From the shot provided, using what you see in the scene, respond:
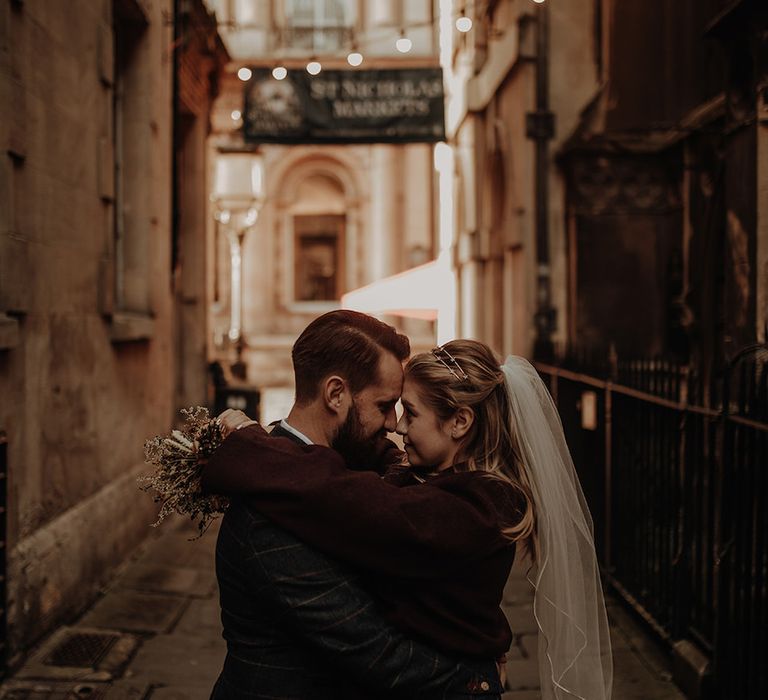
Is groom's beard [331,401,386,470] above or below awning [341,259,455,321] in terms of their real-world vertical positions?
below

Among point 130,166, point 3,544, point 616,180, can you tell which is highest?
point 616,180

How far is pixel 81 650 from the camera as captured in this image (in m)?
5.55

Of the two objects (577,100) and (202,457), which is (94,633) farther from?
(577,100)

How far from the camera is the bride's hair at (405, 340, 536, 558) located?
7.87 ft

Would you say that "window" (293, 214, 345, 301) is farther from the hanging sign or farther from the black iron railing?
the black iron railing

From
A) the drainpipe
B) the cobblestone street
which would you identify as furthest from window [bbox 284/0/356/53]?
the cobblestone street

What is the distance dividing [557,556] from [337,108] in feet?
34.9

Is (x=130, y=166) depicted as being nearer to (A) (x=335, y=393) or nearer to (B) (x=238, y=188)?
(B) (x=238, y=188)

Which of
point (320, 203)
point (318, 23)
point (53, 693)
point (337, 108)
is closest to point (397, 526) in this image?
point (53, 693)

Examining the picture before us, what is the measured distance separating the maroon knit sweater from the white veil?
1.00 feet

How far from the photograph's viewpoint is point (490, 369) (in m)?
2.49

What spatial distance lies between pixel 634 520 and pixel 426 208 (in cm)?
2023

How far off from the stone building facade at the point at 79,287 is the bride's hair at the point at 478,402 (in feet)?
11.0

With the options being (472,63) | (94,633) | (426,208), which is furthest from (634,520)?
(426,208)
